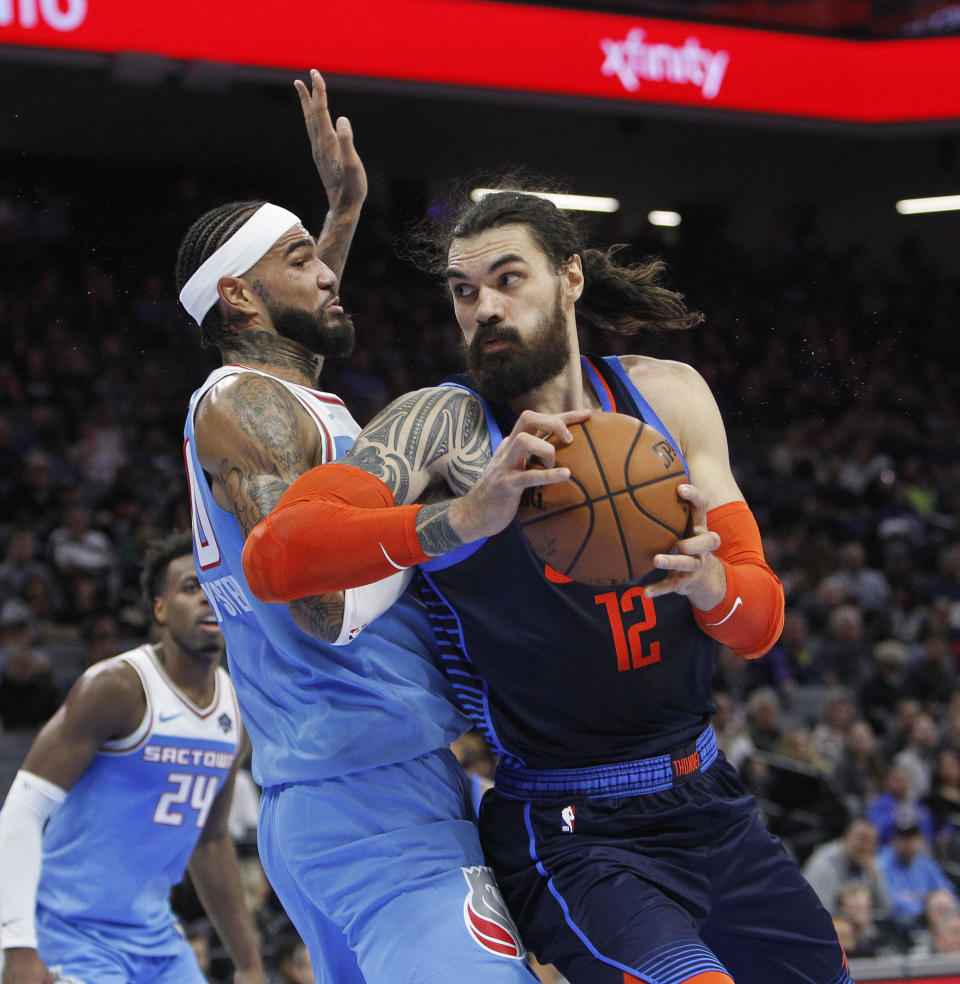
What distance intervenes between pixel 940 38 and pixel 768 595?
1151cm

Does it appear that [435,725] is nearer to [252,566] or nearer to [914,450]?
[252,566]

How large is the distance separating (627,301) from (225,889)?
2526 mm

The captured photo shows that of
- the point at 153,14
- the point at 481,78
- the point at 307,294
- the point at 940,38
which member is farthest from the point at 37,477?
the point at 940,38

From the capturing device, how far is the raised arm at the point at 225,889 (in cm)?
426

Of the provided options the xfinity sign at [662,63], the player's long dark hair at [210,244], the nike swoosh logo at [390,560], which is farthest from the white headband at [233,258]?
the xfinity sign at [662,63]

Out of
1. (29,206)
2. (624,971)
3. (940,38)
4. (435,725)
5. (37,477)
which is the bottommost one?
(624,971)

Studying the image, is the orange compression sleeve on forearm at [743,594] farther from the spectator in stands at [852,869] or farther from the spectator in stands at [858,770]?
the spectator in stands at [858,770]

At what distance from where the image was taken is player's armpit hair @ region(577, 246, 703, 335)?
10.3 feet

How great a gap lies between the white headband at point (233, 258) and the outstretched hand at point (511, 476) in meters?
1.19

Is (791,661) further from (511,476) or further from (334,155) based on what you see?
(511,476)

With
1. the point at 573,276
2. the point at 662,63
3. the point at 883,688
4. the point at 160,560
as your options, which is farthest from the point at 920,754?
the point at 573,276

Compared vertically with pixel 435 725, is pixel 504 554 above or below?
above

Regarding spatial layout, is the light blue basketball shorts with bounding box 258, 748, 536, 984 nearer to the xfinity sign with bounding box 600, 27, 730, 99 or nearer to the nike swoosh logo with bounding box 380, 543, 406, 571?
the nike swoosh logo with bounding box 380, 543, 406, 571

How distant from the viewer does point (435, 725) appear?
276 centimetres
